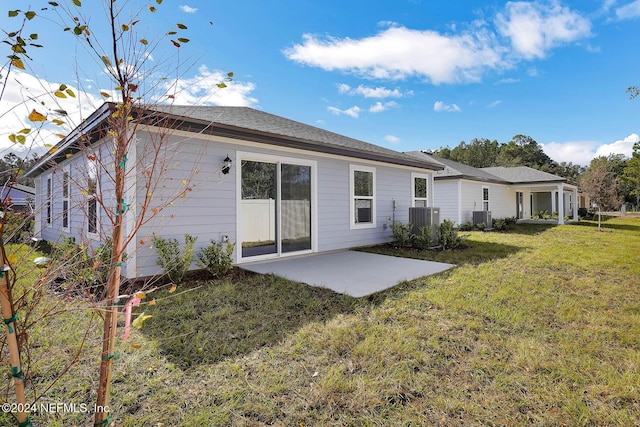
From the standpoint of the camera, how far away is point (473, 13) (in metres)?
8.58

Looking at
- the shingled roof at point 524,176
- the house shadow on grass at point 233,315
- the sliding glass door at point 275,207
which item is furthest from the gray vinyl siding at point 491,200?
the house shadow on grass at point 233,315

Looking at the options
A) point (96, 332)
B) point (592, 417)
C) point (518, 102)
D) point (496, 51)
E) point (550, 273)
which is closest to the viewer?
point (592, 417)

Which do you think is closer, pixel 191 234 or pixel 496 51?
pixel 191 234

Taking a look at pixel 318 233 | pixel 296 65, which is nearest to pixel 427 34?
pixel 296 65

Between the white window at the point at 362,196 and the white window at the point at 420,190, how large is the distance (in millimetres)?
2195

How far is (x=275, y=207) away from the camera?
684 centimetres

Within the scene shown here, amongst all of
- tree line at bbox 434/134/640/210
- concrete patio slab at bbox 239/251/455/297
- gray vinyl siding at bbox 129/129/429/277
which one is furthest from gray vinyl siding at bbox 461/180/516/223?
tree line at bbox 434/134/640/210

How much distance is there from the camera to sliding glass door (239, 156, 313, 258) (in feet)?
22.2

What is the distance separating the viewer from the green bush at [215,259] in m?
5.19

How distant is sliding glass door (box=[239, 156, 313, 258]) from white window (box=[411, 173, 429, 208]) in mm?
4675

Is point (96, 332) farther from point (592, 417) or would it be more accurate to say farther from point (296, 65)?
point (296, 65)

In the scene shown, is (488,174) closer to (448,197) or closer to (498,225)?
(498,225)

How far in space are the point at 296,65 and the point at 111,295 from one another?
9.89 meters

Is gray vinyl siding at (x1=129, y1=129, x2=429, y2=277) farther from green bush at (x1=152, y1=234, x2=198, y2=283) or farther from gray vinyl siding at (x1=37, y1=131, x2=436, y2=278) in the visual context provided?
green bush at (x1=152, y1=234, x2=198, y2=283)
